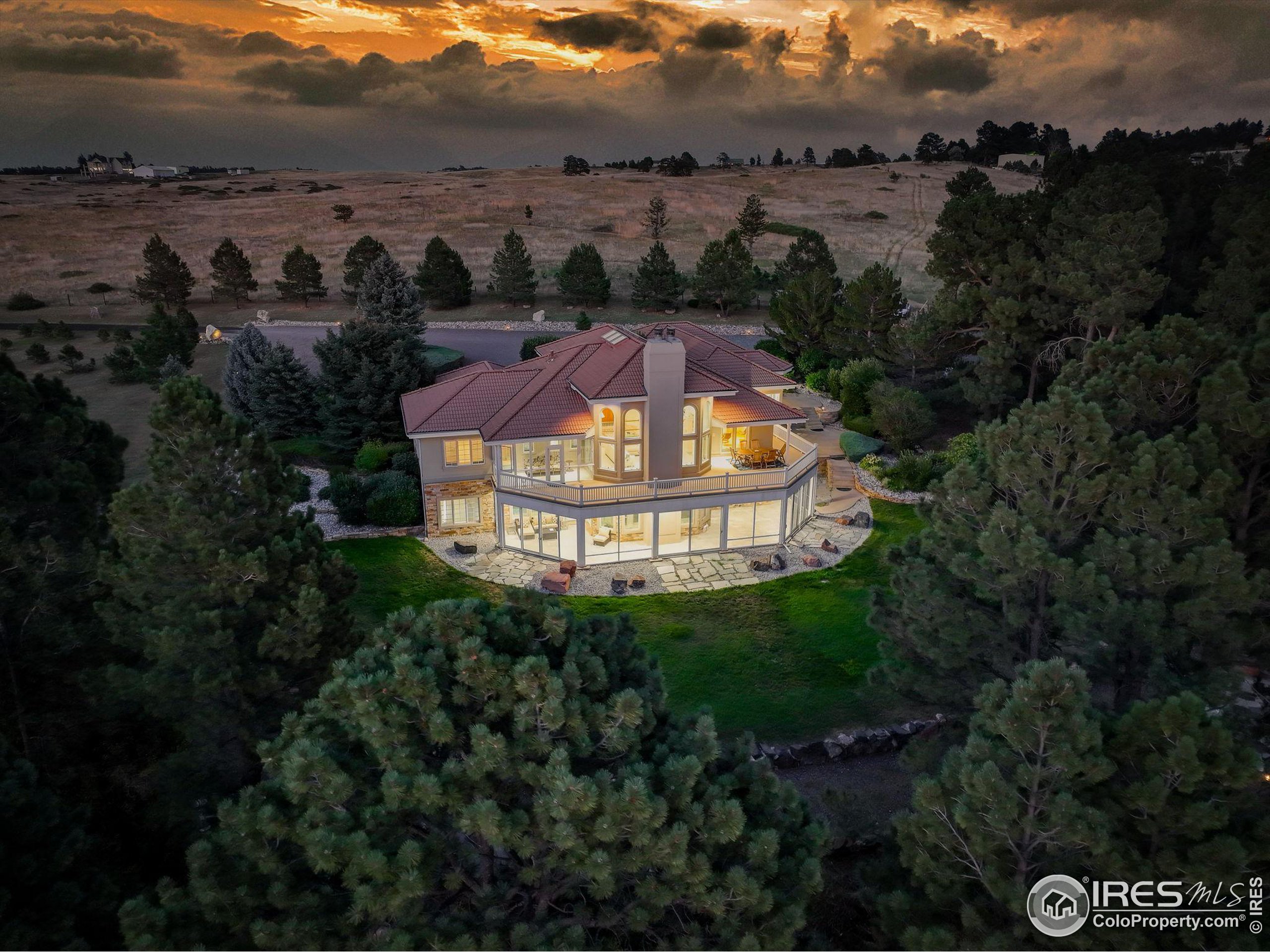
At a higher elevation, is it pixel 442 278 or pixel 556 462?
pixel 442 278

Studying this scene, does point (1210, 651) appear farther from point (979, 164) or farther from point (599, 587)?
point (979, 164)

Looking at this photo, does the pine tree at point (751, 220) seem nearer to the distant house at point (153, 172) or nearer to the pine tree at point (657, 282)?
the pine tree at point (657, 282)

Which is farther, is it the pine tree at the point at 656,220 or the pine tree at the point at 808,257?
the pine tree at the point at 656,220

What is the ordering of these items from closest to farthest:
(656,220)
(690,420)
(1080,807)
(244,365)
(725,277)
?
(1080,807)
(690,420)
(244,365)
(725,277)
(656,220)

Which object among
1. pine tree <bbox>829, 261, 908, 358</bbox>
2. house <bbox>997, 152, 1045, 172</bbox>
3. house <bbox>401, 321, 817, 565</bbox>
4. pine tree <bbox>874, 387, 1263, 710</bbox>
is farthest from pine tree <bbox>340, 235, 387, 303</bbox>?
house <bbox>997, 152, 1045, 172</bbox>

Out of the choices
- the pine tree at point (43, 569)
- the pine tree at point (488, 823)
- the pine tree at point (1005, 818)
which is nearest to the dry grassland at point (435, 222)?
the pine tree at point (43, 569)

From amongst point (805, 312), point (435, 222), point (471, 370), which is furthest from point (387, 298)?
point (435, 222)

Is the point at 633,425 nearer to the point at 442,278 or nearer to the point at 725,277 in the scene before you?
the point at 725,277
